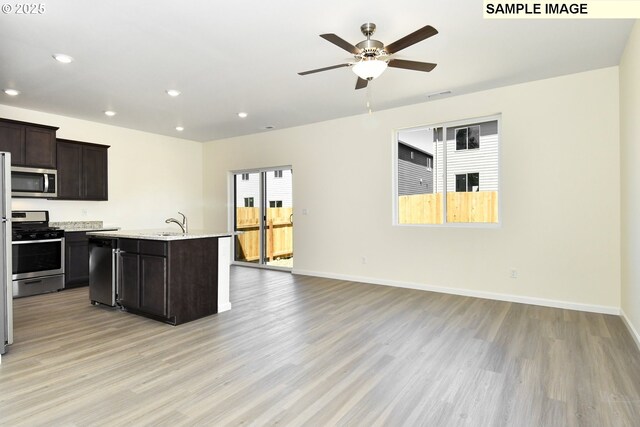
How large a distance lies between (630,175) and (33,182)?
7371 millimetres

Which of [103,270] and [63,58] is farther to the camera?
[103,270]

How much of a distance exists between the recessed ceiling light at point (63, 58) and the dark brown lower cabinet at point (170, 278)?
1978 mm

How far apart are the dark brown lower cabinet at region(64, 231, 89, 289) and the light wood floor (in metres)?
1.24

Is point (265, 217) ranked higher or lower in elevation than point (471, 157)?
lower

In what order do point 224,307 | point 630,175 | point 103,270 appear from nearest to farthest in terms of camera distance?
point 630,175 < point 224,307 < point 103,270

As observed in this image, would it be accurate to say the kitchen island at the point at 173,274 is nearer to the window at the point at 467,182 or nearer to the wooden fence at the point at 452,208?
the wooden fence at the point at 452,208

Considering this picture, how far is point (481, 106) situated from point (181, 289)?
4415mm

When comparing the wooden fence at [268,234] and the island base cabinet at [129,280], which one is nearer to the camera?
the island base cabinet at [129,280]

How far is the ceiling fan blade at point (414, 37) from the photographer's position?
2.41m

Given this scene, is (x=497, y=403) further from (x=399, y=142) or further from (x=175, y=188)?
(x=175, y=188)

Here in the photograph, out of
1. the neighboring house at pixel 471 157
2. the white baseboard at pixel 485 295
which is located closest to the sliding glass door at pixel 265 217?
the white baseboard at pixel 485 295

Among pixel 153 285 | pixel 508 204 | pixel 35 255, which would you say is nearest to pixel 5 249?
pixel 153 285

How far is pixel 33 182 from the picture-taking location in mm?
5035

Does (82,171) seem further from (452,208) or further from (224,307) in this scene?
(452,208)
